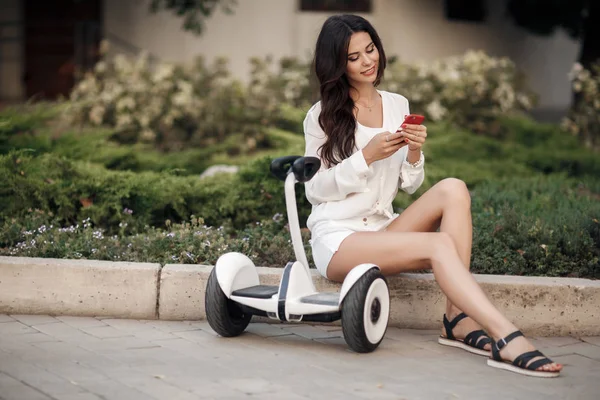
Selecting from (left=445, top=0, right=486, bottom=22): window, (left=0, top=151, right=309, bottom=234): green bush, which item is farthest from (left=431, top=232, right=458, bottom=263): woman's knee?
(left=445, top=0, right=486, bottom=22): window

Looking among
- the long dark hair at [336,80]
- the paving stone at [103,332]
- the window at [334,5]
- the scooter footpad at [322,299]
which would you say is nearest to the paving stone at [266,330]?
the scooter footpad at [322,299]

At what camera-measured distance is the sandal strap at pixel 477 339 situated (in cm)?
411

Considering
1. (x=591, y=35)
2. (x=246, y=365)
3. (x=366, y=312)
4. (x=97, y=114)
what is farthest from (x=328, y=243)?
(x=591, y=35)

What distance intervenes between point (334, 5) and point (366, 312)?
33.7 feet

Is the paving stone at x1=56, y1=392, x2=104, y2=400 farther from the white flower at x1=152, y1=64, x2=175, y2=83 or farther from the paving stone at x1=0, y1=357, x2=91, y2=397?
the white flower at x1=152, y1=64, x2=175, y2=83

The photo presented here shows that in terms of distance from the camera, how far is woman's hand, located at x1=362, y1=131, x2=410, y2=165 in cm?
412

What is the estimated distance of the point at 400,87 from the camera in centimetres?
988

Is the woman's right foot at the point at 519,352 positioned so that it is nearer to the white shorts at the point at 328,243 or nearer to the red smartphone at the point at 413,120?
the white shorts at the point at 328,243

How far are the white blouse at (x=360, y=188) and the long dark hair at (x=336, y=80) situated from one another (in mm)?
57

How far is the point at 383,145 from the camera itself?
163 inches

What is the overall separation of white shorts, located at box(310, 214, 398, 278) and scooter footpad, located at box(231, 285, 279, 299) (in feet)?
1.02

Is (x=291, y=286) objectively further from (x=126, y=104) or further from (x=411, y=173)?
(x=126, y=104)

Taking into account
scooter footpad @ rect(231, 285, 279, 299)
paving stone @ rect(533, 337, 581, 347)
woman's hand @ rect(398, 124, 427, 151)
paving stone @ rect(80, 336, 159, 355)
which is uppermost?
woman's hand @ rect(398, 124, 427, 151)

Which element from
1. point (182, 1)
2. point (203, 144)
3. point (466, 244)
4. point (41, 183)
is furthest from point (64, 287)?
point (182, 1)
